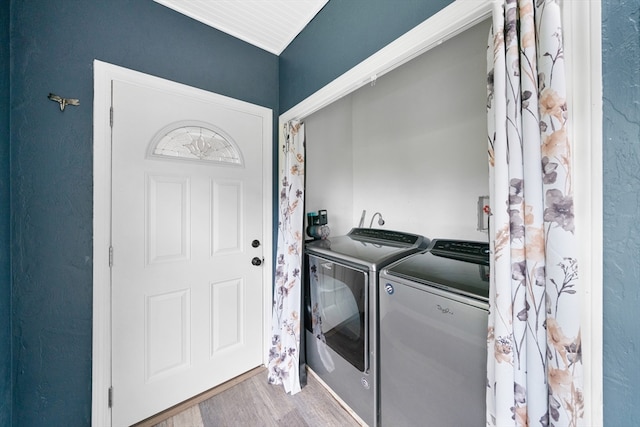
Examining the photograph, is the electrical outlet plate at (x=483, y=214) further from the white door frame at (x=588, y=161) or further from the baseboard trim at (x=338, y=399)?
the baseboard trim at (x=338, y=399)

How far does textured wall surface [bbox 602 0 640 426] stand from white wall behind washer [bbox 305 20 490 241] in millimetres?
998

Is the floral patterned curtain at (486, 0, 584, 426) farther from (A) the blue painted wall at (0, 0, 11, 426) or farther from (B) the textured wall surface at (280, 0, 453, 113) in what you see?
(A) the blue painted wall at (0, 0, 11, 426)

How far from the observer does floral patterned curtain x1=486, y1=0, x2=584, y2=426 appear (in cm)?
62

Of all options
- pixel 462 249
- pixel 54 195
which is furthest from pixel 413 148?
pixel 54 195

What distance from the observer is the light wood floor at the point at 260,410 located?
1456 mm

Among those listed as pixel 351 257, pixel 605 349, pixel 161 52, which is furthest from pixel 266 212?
pixel 605 349

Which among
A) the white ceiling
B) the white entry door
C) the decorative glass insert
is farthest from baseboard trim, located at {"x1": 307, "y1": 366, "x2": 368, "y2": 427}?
the white ceiling

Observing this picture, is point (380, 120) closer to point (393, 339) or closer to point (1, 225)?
point (393, 339)

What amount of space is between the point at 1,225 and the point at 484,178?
2575 millimetres

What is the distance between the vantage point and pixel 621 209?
0.60m

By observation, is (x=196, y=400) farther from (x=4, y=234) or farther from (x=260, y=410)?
(x=4, y=234)

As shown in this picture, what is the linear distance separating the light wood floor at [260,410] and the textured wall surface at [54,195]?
0.53 meters

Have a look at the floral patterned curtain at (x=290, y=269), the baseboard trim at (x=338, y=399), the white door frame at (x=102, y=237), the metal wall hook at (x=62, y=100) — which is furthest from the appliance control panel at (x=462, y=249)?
the metal wall hook at (x=62, y=100)

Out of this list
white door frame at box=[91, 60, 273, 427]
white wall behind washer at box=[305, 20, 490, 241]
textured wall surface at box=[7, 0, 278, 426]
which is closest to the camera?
textured wall surface at box=[7, 0, 278, 426]
